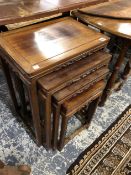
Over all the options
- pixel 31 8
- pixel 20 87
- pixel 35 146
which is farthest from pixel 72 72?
pixel 35 146

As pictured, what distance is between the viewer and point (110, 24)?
115 cm

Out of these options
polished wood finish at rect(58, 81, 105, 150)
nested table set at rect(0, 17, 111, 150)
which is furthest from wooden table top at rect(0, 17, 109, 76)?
polished wood finish at rect(58, 81, 105, 150)

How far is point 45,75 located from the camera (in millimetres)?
780

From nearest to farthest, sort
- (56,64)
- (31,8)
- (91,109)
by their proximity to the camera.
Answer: (56,64)
(31,8)
(91,109)

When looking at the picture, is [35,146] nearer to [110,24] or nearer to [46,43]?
[46,43]

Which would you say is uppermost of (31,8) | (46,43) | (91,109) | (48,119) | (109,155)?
(31,8)

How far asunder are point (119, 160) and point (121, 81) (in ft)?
2.43

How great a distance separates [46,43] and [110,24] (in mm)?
549

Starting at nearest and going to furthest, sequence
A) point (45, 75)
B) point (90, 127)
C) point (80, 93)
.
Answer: point (45, 75)
point (80, 93)
point (90, 127)

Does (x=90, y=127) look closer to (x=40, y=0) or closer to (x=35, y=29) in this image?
(x=35, y=29)

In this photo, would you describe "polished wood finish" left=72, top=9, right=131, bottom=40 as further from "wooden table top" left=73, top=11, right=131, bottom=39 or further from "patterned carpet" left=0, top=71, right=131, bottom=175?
"patterned carpet" left=0, top=71, right=131, bottom=175

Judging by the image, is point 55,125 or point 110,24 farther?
point 110,24

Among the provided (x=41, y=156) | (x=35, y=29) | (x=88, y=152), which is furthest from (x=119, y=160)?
(x=35, y=29)

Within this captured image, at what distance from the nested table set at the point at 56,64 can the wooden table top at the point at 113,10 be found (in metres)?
0.30
